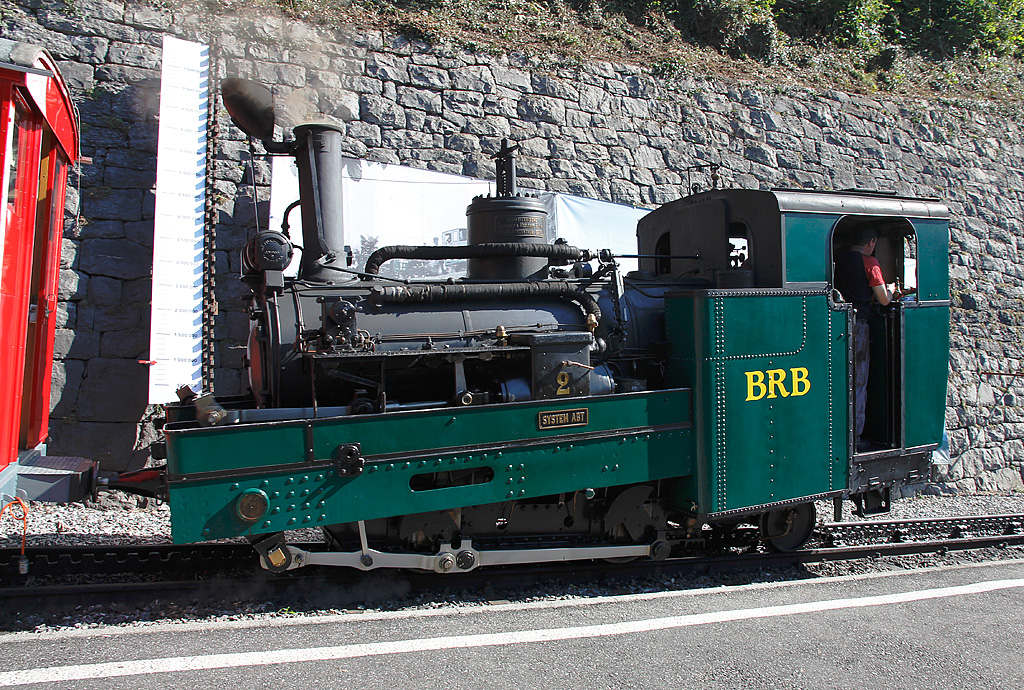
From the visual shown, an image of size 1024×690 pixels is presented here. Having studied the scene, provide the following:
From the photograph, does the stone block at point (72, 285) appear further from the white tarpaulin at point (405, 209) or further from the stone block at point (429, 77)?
the stone block at point (429, 77)

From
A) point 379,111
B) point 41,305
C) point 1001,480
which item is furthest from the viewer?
point 1001,480

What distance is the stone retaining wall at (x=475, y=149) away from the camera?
22.3 feet

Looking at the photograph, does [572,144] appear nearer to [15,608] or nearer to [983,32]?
[15,608]

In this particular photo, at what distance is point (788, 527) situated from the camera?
5.01 metres

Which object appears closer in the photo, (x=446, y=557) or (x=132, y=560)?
(x=446, y=557)

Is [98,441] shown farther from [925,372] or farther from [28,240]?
[925,372]

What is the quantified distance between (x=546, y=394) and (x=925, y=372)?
317 cm

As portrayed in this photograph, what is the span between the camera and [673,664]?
3270 mm

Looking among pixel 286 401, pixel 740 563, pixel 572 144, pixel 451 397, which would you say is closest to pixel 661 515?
pixel 740 563

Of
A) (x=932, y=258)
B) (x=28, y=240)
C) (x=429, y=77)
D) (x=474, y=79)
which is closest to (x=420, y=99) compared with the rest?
(x=429, y=77)

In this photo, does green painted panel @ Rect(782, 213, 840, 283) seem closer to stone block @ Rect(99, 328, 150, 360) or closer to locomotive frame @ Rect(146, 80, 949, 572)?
locomotive frame @ Rect(146, 80, 949, 572)

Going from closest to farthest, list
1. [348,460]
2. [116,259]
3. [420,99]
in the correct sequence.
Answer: [348,460] < [116,259] < [420,99]

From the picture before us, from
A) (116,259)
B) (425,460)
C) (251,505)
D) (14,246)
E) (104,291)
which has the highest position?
(116,259)

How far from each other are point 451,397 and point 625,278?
1.86 m
